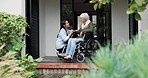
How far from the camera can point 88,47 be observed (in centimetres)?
796

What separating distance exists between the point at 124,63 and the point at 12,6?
245 inches

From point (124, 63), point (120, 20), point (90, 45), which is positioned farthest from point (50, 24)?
point (124, 63)

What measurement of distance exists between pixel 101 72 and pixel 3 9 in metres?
6.27

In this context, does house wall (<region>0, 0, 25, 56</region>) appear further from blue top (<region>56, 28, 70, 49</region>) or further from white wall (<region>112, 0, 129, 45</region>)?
white wall (<region>112, 0, 129, 45</region>)

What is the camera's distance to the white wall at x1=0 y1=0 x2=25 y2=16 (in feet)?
24.0

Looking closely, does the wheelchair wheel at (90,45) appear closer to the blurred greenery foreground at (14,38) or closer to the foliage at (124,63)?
the blurred greenery foreground at (14,38)

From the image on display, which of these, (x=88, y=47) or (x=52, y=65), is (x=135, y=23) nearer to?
(x=88, y=47)

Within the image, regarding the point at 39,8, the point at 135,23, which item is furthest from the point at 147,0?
the point at 39,8

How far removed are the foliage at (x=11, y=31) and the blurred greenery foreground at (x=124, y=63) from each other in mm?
5191

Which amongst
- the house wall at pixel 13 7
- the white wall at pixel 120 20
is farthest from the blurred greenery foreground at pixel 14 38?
the white wall at pixel 120 20

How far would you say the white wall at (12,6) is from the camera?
24.0ft

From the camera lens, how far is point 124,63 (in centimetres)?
150

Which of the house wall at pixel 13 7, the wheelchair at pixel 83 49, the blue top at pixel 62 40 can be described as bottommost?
the wheelchair at pixel 83 49

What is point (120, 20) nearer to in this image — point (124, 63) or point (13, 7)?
point (13, 7)
